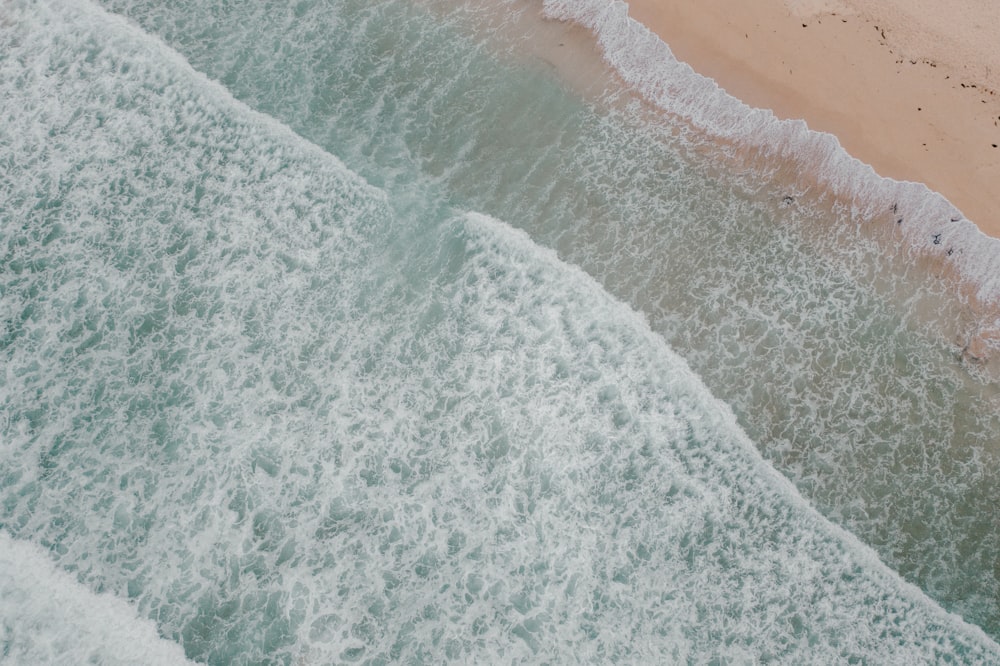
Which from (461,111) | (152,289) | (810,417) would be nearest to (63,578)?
(152,289)

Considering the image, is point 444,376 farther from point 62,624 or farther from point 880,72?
point 880,72

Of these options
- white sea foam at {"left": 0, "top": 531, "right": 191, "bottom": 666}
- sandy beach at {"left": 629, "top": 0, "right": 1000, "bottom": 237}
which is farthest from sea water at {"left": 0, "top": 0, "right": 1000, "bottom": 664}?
sandy beach at {"left": 629, "top": 0, "right": 1000, "bottom": 237}

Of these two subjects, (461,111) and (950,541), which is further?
(461,111)

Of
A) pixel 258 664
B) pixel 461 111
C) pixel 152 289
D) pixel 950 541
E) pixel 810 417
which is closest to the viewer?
pixel 258 664

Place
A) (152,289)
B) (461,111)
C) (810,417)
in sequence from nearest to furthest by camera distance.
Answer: (810,417)
(152,289)
(461,111)

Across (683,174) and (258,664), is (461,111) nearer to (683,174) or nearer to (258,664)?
(683,174)

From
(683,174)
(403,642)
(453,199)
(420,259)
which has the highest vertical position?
(683,174)

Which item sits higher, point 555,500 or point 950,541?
point 950,541
